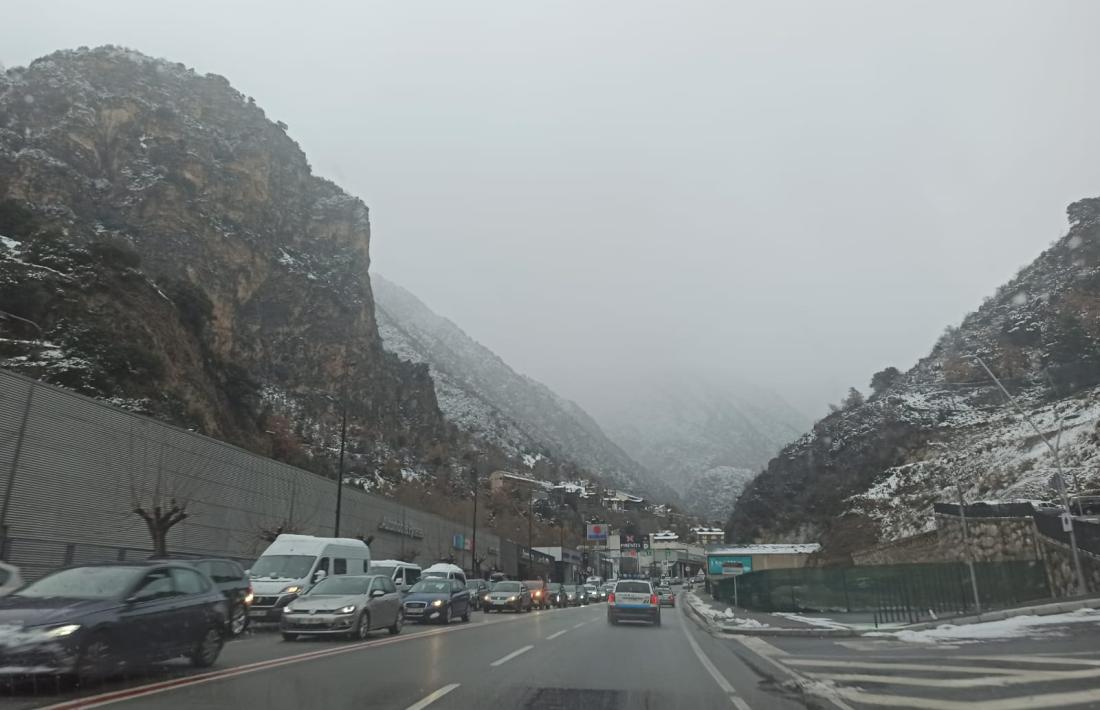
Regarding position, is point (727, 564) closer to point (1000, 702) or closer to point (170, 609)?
point (1000, 702)

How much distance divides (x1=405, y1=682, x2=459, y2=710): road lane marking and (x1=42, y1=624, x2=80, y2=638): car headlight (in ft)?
13.0

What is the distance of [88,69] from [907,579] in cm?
12570

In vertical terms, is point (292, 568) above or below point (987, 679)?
above

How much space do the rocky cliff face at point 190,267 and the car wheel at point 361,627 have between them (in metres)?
28.8

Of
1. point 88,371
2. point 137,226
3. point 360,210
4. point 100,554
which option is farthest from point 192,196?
point 100,554

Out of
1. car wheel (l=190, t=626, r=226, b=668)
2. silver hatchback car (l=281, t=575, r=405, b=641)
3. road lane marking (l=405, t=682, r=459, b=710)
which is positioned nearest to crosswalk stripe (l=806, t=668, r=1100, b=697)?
road lane marking (l=405, t=682, r=459, b=710)

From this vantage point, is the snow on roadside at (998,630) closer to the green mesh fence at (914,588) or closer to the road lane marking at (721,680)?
the green mesh fence at (914,588)

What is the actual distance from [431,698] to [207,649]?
14.8 feet

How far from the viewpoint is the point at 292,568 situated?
2084 centimetres

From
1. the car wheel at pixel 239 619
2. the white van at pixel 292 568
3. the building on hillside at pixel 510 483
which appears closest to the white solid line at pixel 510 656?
the car wheel at pixel 239 619

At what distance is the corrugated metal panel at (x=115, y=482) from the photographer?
25.1 m

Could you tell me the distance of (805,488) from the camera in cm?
12350

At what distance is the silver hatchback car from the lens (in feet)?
50.8

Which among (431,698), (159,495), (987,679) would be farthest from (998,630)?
(159,495)
